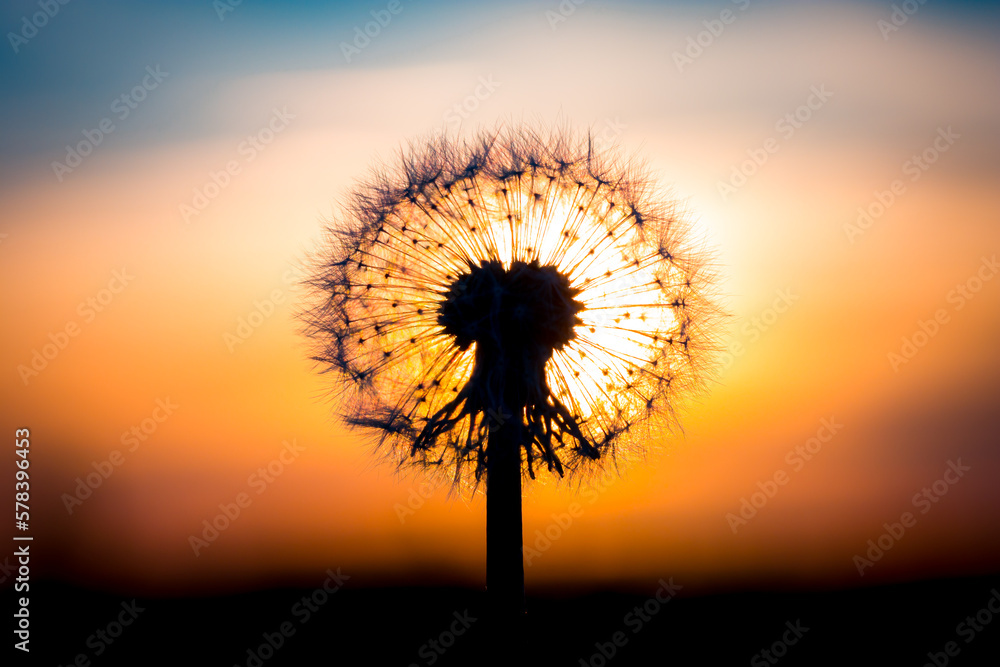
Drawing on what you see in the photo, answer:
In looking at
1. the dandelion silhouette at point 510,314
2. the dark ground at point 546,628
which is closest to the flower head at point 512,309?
the dandelion silhouette at point 510,314

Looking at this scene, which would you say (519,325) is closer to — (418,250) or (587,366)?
(587,366)

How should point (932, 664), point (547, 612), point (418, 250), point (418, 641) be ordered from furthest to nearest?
point (547, 612) → point (418, 641) → point (932, 664) → point (418, 250)

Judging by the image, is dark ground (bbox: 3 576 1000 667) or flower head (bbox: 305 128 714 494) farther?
dark ground (bbox: 3 576 1000 667)

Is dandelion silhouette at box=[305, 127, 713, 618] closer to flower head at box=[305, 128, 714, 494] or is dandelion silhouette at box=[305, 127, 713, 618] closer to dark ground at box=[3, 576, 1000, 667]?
flower head at box=[305, 128, 714, 494]

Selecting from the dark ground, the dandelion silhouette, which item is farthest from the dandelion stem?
the dark ground

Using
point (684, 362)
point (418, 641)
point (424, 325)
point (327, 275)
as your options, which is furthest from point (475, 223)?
point (418, 641)

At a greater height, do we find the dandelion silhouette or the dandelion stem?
the dandelion silhouette
